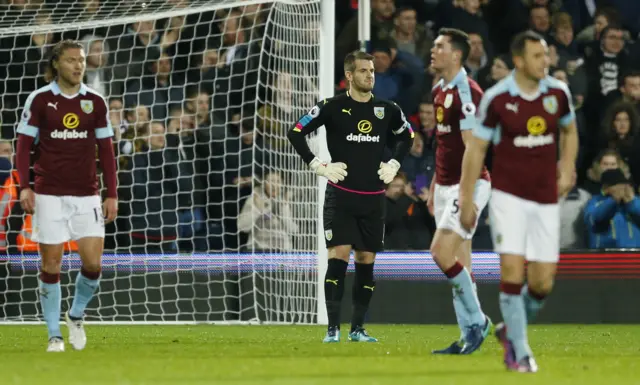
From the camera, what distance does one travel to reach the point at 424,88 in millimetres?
15492

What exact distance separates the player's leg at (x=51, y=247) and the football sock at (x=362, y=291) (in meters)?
2.43

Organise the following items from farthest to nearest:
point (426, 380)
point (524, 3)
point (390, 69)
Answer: point (524, 3) → point (390, 69) → point (426, 380)

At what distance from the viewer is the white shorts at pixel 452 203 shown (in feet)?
28.1

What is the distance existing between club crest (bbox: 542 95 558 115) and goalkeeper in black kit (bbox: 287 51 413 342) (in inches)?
128

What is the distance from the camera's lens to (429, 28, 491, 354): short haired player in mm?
8594

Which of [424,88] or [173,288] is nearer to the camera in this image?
[173,288]

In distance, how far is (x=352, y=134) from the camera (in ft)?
33.9

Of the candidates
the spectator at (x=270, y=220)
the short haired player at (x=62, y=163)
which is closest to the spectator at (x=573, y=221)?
the spectator at (x=270, y=220)

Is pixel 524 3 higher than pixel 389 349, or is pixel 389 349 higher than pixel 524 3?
pixel 524 3

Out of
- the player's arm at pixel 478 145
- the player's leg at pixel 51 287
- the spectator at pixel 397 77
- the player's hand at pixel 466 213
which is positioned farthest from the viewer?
the spectator at pixel 397 77

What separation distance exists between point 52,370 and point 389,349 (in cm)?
262

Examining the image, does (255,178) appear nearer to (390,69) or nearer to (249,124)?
(249,124)

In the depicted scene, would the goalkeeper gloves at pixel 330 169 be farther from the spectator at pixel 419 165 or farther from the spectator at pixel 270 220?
the spectator at pixel 419 165

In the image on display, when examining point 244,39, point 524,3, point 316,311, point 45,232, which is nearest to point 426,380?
point 45,232
